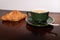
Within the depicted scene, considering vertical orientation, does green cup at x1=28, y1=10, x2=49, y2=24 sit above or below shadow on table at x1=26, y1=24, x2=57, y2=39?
above

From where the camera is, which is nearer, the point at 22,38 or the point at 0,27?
the point at 22,38

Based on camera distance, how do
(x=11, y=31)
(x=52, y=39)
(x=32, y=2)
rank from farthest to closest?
(x=32, y=2) < (x=11, y=31) < (x=52, y=39)

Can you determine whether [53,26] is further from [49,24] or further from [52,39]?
[52,39]

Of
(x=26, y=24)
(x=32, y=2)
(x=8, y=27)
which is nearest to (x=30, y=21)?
(x=26, y=24)

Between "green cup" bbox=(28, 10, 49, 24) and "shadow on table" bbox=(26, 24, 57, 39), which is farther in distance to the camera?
"green cup" bbox=(28, 10, 49, 24)

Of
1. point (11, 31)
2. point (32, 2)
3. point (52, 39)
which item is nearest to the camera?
point (52, 39)

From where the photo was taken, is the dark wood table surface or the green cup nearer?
the dark wood table surface

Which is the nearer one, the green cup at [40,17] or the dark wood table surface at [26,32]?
the dark wood table surface at [26,32]

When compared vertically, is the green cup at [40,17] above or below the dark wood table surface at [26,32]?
above
